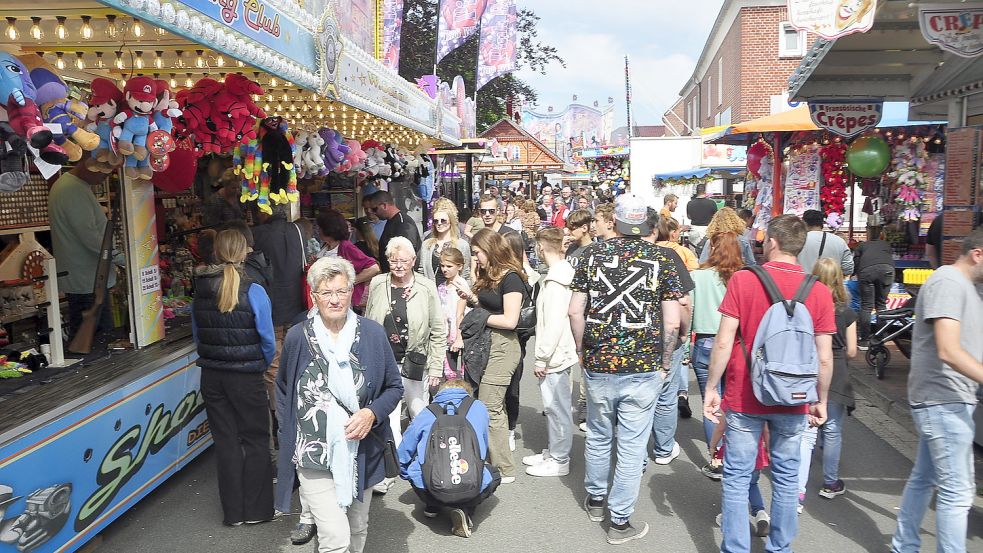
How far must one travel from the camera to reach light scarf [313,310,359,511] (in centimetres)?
330

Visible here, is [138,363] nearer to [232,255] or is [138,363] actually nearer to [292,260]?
[232,255]

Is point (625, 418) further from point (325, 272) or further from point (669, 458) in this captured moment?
point (325, 272)

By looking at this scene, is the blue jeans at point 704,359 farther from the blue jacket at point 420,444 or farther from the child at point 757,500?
the blue jacket at point 420,444

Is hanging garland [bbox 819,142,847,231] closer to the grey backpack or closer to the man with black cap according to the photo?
the man with black cap

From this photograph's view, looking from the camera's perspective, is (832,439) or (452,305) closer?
(832,439)

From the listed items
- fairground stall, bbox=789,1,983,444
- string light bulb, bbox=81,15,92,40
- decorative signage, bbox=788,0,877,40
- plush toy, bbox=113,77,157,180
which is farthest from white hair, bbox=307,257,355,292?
fairground stall, bbox=789,1,983,444

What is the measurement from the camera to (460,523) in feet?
14.6

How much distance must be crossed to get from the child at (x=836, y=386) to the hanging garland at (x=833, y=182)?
6381 mm

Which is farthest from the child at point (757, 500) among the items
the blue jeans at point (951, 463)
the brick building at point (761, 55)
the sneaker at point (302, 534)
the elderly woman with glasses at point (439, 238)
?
the brick building at point (761, 55)

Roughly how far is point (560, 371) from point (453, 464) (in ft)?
Answer: 4.26

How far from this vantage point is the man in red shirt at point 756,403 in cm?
373

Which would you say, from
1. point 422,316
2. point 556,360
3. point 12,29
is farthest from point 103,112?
point 556,360

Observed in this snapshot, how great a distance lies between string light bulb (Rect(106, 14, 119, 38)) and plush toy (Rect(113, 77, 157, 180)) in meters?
0.27

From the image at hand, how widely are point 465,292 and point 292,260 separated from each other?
163cm
